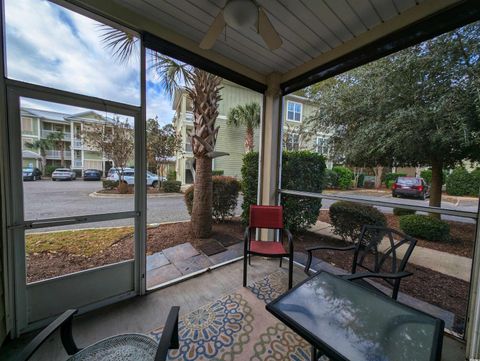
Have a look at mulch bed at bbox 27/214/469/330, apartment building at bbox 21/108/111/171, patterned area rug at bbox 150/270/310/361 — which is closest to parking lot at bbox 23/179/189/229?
apartment building at bbox 21/108/111/171

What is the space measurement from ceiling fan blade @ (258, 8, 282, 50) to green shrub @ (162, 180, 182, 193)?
2.96m

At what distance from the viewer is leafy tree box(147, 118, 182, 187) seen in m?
3.59

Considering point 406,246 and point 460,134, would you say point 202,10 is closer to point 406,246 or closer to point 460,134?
point 460,134

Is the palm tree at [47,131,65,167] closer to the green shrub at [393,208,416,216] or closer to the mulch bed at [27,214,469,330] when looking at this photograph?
the mulch bed at [27,214,469,330]

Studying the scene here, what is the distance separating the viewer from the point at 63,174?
5.54ft

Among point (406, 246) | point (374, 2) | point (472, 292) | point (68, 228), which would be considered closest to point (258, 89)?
point (374, 2)

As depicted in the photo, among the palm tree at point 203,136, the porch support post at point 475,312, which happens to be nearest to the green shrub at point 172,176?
the palm tree at point 203,136

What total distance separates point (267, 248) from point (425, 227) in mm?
1566

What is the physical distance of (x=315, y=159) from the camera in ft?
9.53

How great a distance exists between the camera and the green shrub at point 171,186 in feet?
12.3

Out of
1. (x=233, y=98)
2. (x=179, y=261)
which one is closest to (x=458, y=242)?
(x=179, y=261)

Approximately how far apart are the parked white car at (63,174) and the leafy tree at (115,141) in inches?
11.6

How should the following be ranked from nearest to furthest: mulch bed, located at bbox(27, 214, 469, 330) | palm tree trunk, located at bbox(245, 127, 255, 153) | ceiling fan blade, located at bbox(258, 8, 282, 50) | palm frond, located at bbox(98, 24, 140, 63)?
1. ceiling fan blade, located at bbox(258, 8, 282, 50)
2. mulch bed, located at bbox(27, 214, 469, 330)
3. palm frond, located at bbox(98, 24, 140, 63)
4. palm tree trunk, located at bbox(245, 127, 255, 153)

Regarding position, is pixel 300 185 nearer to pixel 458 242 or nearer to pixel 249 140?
pixel 458 242
